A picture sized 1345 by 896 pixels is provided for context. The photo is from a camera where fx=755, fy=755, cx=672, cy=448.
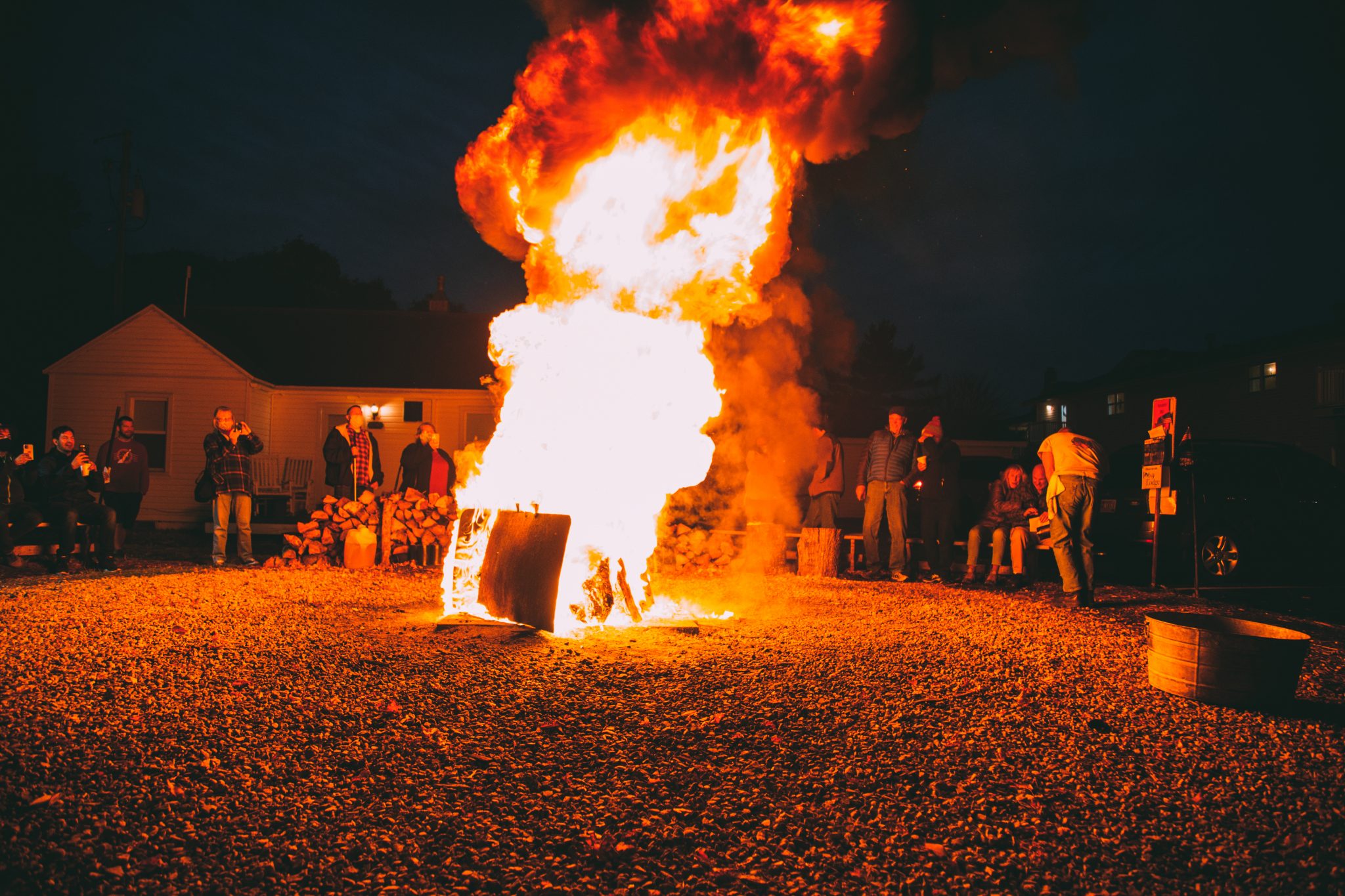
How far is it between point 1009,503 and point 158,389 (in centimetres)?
1771

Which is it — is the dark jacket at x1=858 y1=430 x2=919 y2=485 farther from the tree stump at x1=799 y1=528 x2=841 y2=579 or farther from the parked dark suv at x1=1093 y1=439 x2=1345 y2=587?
the parked dark suv at x1=1093 y1=439 x2=1345 y2=587

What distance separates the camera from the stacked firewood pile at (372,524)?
9.72 metres

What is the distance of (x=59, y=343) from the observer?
27.6m

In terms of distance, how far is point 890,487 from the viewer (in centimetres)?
961

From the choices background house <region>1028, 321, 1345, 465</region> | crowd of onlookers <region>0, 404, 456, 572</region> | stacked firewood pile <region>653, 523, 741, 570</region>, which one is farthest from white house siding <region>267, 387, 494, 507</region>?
background house <region>1028, 321, 1345, 465</region>

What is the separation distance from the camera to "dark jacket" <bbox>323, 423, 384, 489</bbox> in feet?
32.7

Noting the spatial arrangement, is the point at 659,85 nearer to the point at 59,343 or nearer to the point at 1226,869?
the point at 1226,869

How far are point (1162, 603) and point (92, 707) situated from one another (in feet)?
30.6

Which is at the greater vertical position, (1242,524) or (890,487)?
(890,487)

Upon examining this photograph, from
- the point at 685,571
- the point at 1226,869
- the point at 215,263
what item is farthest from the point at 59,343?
the point at 1226,869

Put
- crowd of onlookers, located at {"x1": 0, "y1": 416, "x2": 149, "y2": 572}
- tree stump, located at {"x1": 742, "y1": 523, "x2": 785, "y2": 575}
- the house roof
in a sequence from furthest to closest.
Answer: the house roof → tree stump, located at {"x1": 742, "y1": 523, "x2": 785, "y2": 575} → crowd of onlookers, located at {"x1": 0, "y1": 416, "x2": 149, "y2": 572}

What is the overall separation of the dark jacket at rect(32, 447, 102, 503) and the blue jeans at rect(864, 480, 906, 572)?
946cm

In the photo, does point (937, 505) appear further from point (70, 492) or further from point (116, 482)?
point (70, 492)

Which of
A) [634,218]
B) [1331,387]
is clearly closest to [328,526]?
[634,218]
